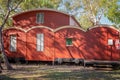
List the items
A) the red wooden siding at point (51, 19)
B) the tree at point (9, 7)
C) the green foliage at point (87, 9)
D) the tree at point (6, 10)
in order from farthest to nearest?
1. the green foliage at point (87, 9)
2. the red wooden siding at point (51, 19)
3. the tree at point (9, 7)
4. the tree at point (6, 10)

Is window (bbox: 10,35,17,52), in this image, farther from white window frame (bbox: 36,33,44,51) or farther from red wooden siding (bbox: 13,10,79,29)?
white window frame (bbox: 36,33,44,51)

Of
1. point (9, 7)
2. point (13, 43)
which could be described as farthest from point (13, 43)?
point (9, 7)

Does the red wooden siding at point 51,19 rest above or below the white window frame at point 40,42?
above

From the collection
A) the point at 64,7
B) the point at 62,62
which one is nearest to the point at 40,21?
the point at 62,62

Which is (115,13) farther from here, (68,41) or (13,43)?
Result: (13,43)

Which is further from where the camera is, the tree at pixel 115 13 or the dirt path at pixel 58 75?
the tree at pixel 115 13

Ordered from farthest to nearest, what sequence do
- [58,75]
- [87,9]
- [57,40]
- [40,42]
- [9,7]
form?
[87,9] → [40,42] → [57,40] → [9,7] → [58,75]

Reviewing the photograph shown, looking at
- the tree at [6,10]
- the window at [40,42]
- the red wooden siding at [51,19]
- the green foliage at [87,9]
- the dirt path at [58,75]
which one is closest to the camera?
the dirt path at [58,75]

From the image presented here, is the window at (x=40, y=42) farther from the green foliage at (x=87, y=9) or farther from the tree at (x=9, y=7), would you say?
the green foliage at (x=87, y=9)

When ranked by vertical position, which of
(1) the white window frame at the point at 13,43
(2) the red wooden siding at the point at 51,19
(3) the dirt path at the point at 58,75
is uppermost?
(2) the red wooden siding at the point at 51,19

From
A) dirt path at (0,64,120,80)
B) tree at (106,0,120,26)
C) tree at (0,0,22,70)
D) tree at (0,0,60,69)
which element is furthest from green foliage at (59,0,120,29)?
dirt path at (0,64,120,80)

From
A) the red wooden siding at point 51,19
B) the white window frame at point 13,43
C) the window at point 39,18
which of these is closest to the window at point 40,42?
the red wooden siding at point 51,19

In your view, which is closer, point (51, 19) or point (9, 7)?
point (9, 7)

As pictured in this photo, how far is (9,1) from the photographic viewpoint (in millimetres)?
24344
